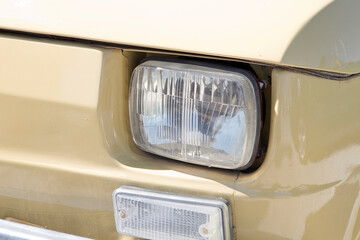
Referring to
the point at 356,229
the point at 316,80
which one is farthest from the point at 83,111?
the point at 356,229

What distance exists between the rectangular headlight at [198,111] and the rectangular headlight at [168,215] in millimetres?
109

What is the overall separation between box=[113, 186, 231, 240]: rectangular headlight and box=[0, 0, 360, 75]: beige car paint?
1.24 ft

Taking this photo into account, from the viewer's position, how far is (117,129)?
1.69m

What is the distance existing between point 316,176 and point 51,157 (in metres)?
0.73

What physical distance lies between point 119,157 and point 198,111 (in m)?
0.28

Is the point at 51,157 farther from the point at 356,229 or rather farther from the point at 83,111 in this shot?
the point at 356,229

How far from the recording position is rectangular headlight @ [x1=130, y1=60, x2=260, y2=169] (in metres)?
1.52

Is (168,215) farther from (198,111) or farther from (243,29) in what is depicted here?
(243,29)

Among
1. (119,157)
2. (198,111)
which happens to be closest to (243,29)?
(198,111)

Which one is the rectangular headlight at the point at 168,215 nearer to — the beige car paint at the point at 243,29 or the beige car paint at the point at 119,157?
the beige car paint at the point at 119,157

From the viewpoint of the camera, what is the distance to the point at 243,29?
144cm

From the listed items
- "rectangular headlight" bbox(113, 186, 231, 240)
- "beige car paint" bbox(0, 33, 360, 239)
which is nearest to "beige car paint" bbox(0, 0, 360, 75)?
"beige car paint" bbox(0, 33, 360, 239)

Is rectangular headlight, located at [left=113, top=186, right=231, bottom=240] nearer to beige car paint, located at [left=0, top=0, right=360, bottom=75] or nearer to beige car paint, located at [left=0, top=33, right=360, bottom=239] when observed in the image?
beige car paint, located at [left=0, top=33, right=360, bottom=239]

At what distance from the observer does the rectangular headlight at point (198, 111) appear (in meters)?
1.52
